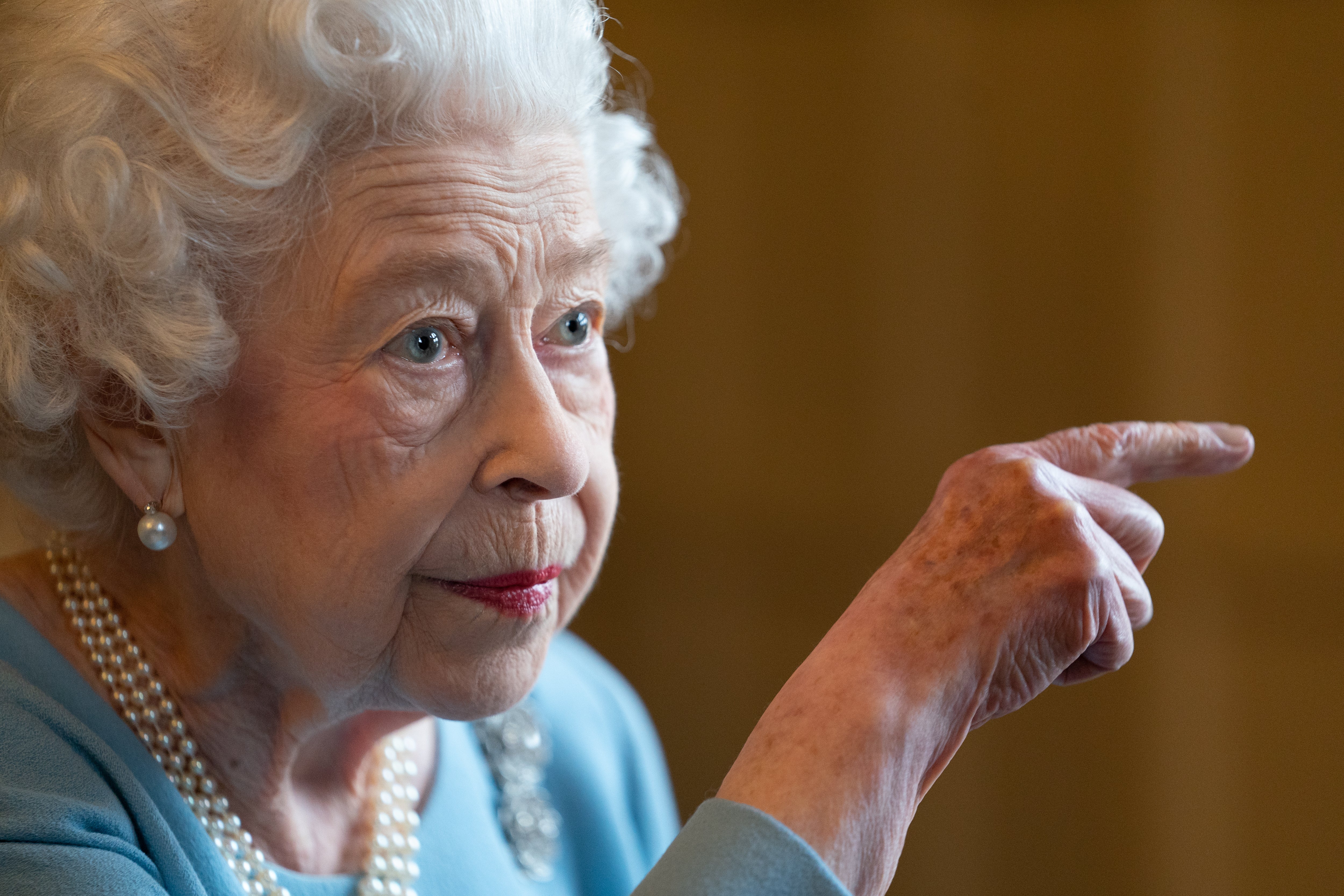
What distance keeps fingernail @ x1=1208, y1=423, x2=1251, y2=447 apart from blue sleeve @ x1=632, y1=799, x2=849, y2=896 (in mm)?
565

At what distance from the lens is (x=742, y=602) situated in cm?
265

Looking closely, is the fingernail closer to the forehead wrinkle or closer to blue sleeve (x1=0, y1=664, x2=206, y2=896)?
the forehead wrinkle

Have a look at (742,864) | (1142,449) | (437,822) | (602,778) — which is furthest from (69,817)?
(1142,449)

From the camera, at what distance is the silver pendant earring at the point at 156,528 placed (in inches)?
39.3

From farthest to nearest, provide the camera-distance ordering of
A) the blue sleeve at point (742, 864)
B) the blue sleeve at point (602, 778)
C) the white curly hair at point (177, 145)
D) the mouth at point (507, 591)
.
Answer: the blue sleeve at point (602, 778) → the mouth at point (507, 591) → the white curly hair at point (177, 145) → the blue sleeve at point (742, 864)

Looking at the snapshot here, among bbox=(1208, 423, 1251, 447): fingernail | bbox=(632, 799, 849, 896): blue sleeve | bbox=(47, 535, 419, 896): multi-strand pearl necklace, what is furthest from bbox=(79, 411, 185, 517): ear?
bbox=(1208, 423, 1251, 447): fingernail

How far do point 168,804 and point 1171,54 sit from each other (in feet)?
6.50

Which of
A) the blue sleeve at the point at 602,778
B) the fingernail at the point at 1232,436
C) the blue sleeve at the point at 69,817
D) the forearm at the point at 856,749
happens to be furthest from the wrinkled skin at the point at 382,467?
the fingernail at the point at 1232,436

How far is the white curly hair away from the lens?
92 cm

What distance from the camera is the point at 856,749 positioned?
85 cm

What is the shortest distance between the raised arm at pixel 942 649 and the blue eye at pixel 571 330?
376 millimetres

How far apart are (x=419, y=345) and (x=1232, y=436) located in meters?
0.76

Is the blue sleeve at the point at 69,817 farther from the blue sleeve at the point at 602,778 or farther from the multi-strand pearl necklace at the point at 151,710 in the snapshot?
the blue sleeve at the point at 602,778

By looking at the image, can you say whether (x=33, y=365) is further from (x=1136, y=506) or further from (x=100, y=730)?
(x=1136, y=506)
